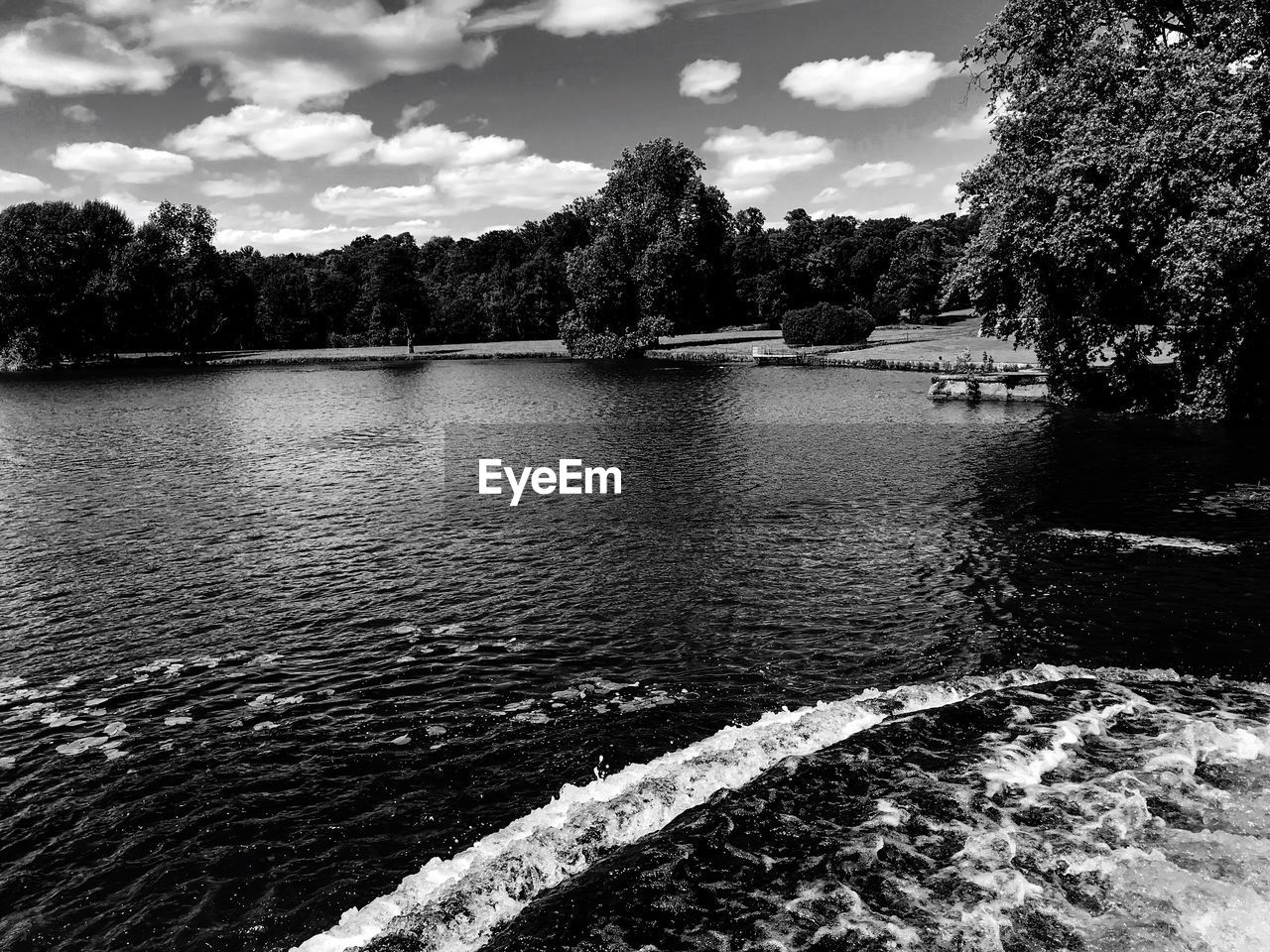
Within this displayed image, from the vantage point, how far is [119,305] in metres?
121

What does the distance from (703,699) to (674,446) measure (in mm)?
28290

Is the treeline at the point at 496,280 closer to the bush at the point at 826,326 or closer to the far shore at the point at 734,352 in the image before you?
the far shore at the point at 734,352

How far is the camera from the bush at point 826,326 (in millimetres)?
100312

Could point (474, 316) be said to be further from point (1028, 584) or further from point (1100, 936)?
point (1100, 936)

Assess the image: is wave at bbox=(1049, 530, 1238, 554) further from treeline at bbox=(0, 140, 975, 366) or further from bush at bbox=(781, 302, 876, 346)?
treeline at bbox=(0, 140, 975, 366)

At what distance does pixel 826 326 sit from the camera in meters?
101

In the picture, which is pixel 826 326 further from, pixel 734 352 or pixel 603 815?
pixel 603 815

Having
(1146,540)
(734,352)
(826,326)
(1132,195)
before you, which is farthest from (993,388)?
(734,352)

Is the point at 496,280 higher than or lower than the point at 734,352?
higher

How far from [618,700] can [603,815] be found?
3713mm

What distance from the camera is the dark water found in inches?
423

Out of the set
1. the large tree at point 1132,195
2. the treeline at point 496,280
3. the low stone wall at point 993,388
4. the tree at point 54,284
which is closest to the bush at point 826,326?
the treeline at point 496,280

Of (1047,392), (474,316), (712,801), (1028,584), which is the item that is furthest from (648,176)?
(712,801)

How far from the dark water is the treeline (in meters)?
77.6
